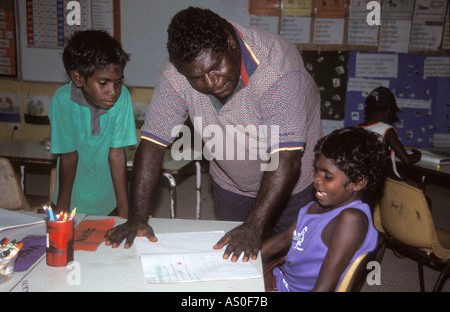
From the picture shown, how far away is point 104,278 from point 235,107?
80cm

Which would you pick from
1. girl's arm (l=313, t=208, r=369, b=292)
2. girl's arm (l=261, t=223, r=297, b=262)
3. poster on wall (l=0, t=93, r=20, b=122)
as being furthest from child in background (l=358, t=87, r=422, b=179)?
poster on wall (l=0, t=93, r=20, b=122)

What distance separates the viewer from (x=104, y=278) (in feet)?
3.84

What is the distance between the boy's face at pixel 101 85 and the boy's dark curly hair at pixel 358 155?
38.5 inches

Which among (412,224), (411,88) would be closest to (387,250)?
(412,224)

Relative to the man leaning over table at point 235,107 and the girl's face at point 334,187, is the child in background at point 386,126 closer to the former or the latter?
the man leaning over table at point 235,107

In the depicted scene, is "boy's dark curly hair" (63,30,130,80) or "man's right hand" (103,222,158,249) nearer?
"man's right hand" (103,222,158,249)

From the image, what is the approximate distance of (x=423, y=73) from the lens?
411cm

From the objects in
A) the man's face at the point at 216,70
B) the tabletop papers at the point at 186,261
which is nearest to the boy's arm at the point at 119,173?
the tabletop papers at the point at 186,261

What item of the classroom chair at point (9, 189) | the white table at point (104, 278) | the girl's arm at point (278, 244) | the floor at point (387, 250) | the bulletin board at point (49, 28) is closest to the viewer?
the white table at point (104, 278)

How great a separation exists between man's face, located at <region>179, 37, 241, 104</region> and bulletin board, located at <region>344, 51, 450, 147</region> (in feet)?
A: 10.0

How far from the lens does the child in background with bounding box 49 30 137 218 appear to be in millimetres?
1830

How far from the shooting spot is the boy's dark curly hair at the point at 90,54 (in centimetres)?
181

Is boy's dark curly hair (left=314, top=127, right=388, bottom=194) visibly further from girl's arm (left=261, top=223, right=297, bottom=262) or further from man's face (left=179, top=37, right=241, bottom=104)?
man's face (left=179, top=37, right=241, bottom=104)
